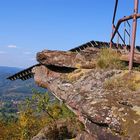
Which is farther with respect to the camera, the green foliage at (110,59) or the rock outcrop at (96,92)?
the green foliage at (110,59)

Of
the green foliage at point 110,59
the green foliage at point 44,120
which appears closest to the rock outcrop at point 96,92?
the green foliage at point 110,59

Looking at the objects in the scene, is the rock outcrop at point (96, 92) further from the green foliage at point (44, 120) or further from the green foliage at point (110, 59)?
the green foliage at point (44, 120)

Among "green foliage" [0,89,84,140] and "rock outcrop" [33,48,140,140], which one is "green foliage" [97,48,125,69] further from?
"green foliage" [0,89,84,140]

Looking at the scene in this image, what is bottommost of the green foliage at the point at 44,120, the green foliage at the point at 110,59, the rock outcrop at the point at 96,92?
the green foliage at the point at 44,120

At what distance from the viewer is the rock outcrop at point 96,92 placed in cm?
976

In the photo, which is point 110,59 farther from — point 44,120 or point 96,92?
point 44,120

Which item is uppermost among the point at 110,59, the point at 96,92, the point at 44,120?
the point at 110,59

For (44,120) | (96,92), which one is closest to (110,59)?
(96,92)

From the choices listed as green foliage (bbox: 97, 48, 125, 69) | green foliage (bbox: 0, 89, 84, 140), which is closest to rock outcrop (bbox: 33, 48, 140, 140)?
green foliage (bbox: 97, 48, 125, 69)

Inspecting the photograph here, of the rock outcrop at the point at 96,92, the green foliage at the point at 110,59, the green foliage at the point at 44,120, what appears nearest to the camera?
the rock outcrop at the point at 96,92

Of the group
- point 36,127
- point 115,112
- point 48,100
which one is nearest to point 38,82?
point 115,112

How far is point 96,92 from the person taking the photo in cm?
1172

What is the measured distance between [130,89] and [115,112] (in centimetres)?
133

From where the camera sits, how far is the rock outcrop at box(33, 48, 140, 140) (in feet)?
32.0
